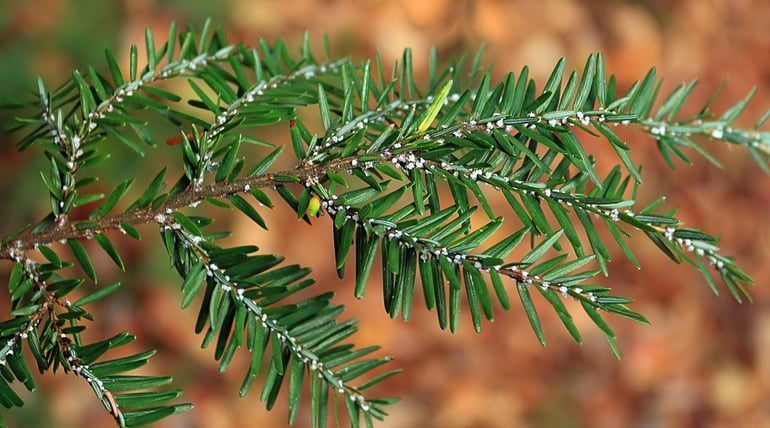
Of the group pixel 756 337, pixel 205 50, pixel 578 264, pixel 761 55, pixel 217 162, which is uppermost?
pixel 761 55

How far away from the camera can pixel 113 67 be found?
42 centimetres

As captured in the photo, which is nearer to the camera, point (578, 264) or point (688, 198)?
point (578, 264)

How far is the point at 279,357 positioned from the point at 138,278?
2.64 ft

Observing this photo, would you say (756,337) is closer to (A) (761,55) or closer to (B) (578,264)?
(A) (761,55)

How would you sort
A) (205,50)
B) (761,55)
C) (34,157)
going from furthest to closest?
(761,55) → (34,157) → (205,50)

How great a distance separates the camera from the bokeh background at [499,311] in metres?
1.07

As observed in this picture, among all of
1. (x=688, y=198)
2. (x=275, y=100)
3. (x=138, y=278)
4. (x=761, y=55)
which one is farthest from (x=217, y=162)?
(x=761, y=55)

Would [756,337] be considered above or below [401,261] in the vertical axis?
below

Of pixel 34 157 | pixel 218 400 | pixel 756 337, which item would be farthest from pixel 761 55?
pixel 34 157

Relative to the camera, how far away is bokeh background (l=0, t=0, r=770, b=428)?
1.07 m

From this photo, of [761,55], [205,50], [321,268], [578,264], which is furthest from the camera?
[761,55]

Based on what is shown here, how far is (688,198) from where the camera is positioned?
146 cm

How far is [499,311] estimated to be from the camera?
1269 millimetres

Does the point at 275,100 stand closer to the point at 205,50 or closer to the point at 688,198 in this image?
the point at 205,50
